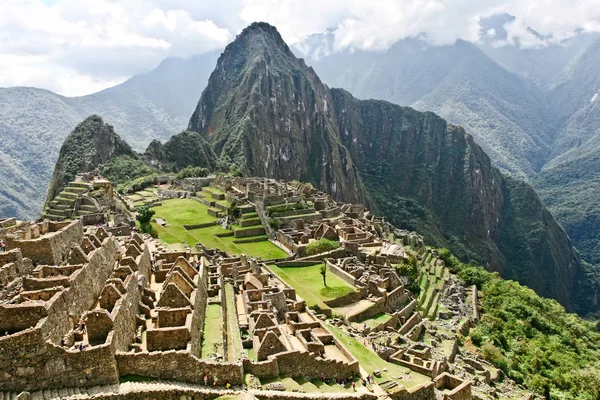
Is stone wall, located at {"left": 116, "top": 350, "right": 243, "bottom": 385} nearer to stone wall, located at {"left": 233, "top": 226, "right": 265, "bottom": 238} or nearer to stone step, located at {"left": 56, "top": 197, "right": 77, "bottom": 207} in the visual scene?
stone wall, located at {"left": 233, "top": 226, "right": 265, "bottom": 238}

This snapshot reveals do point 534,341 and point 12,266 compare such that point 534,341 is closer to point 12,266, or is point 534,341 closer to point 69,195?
point 12,266

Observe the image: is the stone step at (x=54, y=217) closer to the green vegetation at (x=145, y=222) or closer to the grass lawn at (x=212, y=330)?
the green vegetation at (x=145, y=222)

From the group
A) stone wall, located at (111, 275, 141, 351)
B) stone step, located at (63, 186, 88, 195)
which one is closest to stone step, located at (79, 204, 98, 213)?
stone step, located at (63, 186, 88, 195)

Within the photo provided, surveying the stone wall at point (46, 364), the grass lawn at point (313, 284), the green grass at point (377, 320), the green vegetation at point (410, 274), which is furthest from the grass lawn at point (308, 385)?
the green vegetation at point (410, 274)

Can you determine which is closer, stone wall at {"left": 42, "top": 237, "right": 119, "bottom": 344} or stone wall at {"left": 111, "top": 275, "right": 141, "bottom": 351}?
stone wall at {"left": 42, "top": 237, "right": 119, "bottom": 344}

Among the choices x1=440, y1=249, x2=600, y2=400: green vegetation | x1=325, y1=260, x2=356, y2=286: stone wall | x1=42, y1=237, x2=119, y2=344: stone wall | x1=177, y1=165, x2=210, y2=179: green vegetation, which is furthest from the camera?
x1=177, y1=165, x2=210, y2=179: green vegetation

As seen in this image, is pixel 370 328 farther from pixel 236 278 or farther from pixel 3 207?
pixel 3 207
